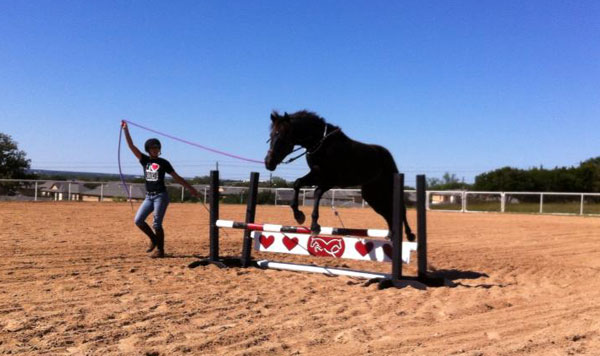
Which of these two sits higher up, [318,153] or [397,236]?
[318,153]

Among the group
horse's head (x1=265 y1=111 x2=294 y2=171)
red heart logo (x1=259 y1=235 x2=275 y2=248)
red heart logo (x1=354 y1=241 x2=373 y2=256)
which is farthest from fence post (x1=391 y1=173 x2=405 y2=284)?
red heart logo (x1=259 y1=235 x2=275 y2=248)

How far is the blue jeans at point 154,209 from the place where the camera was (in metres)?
7.47

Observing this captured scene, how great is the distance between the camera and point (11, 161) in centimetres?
4244

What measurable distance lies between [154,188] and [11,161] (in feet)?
135

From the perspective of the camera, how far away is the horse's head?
19.3 feet

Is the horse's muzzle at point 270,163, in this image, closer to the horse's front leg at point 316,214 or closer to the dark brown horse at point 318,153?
the dark brown horse at point 318,153

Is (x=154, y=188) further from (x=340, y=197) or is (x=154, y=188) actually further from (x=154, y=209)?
(x=340, y=197)

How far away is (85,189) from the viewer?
101 ft

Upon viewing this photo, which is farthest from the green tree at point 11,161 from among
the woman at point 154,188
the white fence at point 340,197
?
the woman at point 154,188

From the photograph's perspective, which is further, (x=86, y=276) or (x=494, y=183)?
(x=494, y=183)

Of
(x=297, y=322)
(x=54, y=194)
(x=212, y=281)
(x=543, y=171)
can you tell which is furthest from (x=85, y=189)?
(x=543, y=171)

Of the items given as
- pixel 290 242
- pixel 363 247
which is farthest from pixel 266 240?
pixel 363 247

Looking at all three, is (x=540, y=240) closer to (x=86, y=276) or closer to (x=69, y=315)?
(x=86, y=276)

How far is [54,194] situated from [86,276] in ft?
84.7
